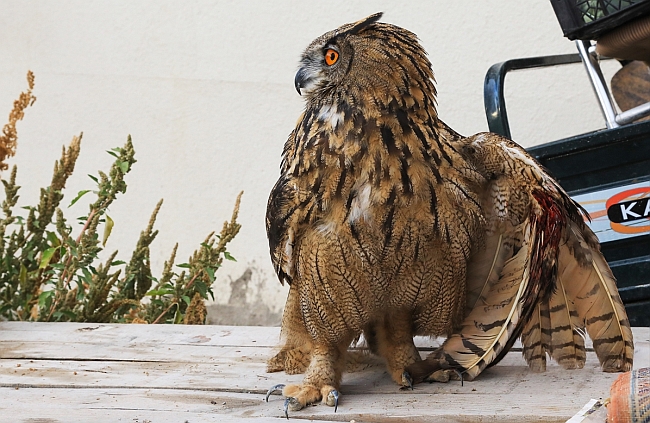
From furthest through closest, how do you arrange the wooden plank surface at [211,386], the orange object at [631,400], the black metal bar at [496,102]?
the black metal bar at [496,102]
the wooden plank surface at [211,386]
the orange object at [631,400]

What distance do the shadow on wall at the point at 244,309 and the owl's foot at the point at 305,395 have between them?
2690 millimetres

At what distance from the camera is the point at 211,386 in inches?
87.5

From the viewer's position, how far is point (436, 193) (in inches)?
79.0

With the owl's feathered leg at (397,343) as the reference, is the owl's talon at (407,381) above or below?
below

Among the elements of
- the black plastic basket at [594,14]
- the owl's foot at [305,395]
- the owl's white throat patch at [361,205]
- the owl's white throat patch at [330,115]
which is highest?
the black plastic basket at [594,14]

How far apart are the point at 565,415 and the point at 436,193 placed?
637 mm

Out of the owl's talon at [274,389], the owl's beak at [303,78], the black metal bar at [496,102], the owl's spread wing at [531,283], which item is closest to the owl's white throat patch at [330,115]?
the owl's beak at [303,78]

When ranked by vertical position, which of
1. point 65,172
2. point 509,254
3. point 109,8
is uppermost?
point 109,8

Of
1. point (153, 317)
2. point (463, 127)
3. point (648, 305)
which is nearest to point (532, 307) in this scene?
point (648, 305)

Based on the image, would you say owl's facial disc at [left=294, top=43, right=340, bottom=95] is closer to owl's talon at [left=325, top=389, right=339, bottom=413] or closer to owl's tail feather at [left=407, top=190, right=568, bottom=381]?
owl's tail feather at [left=407, top=190, right=568, bottom=381]

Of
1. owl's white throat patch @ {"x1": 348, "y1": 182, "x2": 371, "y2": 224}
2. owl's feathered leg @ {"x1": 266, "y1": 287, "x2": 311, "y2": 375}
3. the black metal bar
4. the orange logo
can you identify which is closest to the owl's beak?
owl's white throat patch @ {"x1": 348, "y1": 182, "x2": 371, "y2": 224}

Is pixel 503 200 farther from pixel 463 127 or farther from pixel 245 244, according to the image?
pixel 245 244

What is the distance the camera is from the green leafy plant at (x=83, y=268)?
3412mm

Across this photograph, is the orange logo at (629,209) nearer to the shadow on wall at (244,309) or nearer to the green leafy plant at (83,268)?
the green leafy plant at (83,268)
